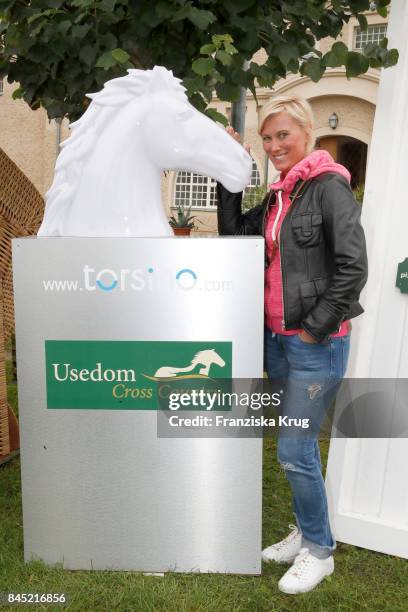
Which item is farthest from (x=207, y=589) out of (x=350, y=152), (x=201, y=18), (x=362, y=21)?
(x=350, y=152)

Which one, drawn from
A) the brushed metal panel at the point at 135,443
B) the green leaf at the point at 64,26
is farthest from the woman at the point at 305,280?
the green leaf at the point at 64,26

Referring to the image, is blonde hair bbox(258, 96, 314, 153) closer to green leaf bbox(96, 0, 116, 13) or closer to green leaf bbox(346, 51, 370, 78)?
green leaf bbox(346, 51, 370, 78)

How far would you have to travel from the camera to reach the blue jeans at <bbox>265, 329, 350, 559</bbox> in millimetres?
2352

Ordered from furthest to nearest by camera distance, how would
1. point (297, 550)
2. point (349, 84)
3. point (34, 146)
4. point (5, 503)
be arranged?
point (34, 146) < point (349, 84) < point (5, 503) < point (297, 550)

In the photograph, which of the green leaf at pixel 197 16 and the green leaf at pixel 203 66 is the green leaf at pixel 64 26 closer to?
the green leaf at pixel 197 16

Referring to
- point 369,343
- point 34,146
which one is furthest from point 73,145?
point 34,146

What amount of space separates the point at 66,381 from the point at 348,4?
2283 mm

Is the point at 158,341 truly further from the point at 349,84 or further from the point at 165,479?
the point at 349,84

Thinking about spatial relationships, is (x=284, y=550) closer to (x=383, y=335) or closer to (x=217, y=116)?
(x=383, y=335)

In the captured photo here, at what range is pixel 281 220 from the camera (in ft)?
7.75

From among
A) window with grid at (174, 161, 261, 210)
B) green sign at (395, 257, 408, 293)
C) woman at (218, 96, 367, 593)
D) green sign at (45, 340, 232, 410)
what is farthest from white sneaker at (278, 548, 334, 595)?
window with grid at (174, 161, 261, 210)

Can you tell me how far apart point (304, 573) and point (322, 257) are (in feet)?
4.23

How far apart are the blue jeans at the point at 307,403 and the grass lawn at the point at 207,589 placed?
7.8 inches

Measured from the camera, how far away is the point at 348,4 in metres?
3.11
